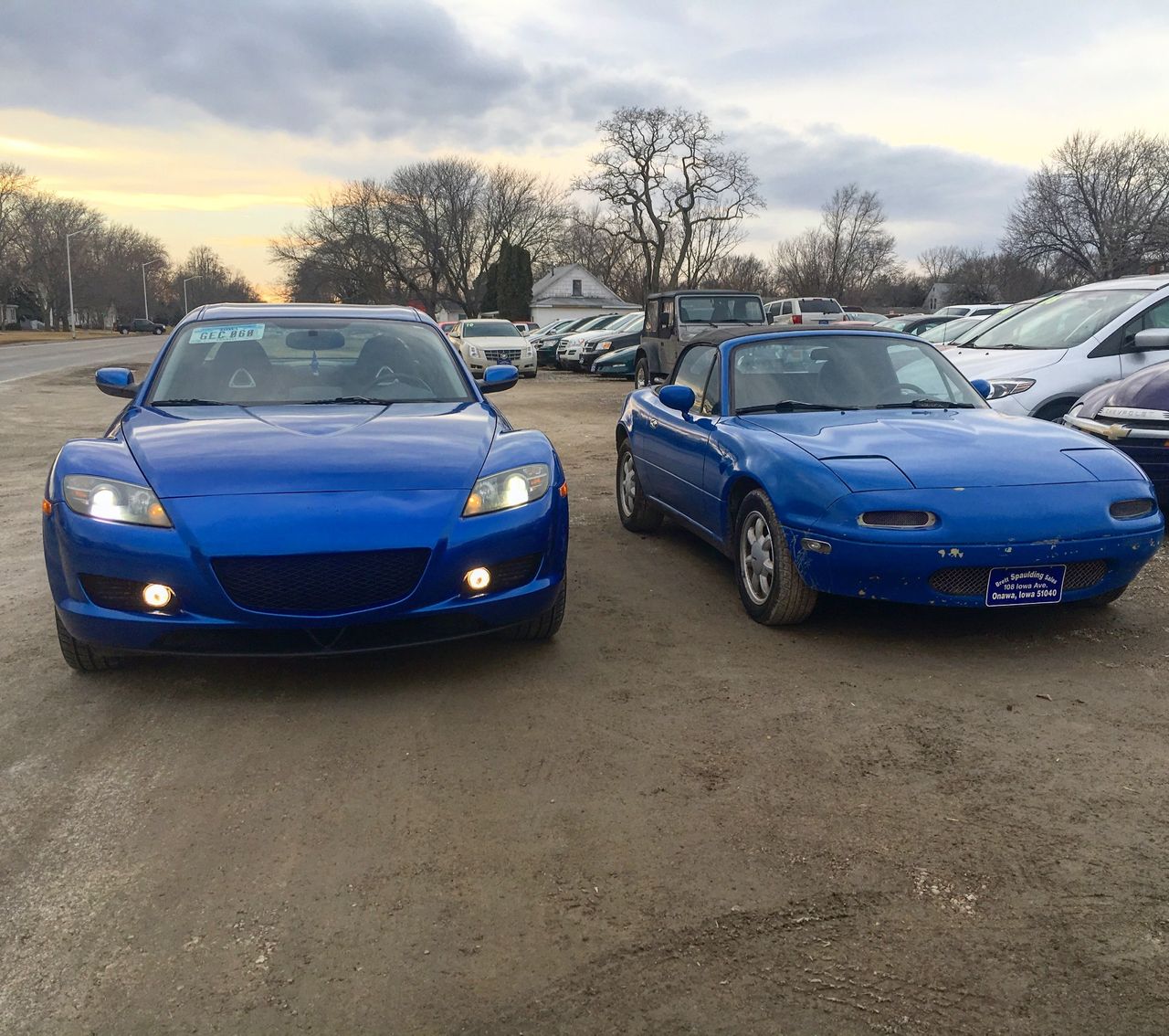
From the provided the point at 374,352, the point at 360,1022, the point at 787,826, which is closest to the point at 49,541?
the point at 374,352

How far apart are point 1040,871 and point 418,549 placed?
7.19 feet

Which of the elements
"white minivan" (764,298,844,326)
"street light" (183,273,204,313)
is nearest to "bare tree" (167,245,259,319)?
"street light" (183,273,204,313)

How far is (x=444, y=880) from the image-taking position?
8.18ft

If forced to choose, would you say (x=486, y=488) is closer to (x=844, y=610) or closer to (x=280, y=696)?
(x=280, y=696)

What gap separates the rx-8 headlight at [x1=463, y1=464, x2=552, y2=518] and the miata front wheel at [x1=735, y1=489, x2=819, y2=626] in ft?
3.67

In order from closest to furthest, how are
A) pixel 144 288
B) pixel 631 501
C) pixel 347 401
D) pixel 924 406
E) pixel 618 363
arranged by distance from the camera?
pixel 347 401
pixel 924 406
pixel 631 501
pixel 618 363
pixel 144 288

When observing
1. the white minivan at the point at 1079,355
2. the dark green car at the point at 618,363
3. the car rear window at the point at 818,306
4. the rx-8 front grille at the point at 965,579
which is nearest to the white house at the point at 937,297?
the car rear window at the point at 818,306

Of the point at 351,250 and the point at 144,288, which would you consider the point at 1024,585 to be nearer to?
the point at 351,250

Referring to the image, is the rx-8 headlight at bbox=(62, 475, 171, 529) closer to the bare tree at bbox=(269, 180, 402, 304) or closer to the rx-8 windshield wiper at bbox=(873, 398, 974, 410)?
the rx-8 windshield wiper at bbox=(873, 398, 974, 410)

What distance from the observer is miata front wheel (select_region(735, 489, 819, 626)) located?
436 centimetres

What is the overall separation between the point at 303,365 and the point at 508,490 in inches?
68.7

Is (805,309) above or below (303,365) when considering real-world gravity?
above

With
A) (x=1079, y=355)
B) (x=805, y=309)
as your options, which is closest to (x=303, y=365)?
(x=1079, y=355)

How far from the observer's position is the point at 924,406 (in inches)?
210
